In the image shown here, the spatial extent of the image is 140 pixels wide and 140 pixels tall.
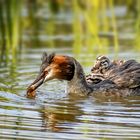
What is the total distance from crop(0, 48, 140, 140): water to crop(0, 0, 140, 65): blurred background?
3829mm

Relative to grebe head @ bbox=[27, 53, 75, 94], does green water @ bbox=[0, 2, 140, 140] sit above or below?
below

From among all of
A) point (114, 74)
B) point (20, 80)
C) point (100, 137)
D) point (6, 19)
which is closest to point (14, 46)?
point (6, 19)

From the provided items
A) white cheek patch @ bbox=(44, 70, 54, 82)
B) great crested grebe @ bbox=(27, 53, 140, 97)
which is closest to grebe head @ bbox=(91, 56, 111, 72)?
great crested grebe @ bbox=(27, 53, 140, 97)

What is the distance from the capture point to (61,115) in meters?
9.91

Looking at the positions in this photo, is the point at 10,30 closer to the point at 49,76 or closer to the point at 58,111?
the point at 49,76

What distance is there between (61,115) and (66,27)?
1078 centimetres

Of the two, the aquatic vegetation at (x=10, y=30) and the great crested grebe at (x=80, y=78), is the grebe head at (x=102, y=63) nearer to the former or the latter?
the great crested grebe at (x=80, y=78)

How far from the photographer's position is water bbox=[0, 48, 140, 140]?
342 inches

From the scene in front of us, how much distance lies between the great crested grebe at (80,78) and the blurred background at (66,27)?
3491 millimetres

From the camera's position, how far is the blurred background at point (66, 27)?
16.6 meters

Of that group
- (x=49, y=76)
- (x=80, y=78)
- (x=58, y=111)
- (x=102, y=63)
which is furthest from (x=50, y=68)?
(x=102, y=63)

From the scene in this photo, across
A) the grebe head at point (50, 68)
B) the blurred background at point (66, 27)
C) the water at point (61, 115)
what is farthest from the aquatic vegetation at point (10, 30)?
the grebe head at point (50, 68)

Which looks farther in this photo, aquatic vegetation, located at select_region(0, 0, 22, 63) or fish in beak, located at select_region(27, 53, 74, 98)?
aquatic vegetation, located at select_region(0, 0, 22, 63)

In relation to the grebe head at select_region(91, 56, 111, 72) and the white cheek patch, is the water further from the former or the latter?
the grebe head at select_region(91, 56, 111, 72)
